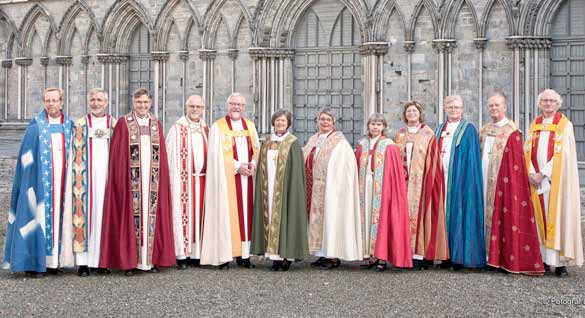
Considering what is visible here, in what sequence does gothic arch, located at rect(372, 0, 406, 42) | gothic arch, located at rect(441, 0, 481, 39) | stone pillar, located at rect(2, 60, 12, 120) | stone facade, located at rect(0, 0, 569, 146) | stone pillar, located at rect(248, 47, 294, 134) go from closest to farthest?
1. stone facade, located at rect(0, 0, 569, 146)
2. gothic arch, located at rect(441, 0, 481, 39)
3. gothic arch, located at rect(372, 0, 406, 42)
4. stone pillar, located at rect(248, 47, 294, 134)
5. stone pillar, located at rect(2, 60, 12, 120)

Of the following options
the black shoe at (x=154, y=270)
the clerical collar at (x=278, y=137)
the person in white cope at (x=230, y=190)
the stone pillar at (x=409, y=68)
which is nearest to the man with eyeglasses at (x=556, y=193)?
the clerical collar at (x=278, y=137)

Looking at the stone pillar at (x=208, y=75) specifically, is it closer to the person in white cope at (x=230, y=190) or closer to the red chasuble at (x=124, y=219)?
the person in white cope at (x=230, y=190)

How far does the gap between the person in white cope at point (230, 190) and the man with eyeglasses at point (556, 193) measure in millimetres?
2898

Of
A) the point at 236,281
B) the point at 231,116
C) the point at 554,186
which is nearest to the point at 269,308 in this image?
the point at 236,281

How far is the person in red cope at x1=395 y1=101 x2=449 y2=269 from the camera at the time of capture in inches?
320

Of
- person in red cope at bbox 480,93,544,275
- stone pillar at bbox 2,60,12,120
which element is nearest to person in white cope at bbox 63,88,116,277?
person in red cope at bbox 480,93,544,275

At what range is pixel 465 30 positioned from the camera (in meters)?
14.9

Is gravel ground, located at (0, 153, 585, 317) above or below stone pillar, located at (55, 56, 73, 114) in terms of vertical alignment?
below

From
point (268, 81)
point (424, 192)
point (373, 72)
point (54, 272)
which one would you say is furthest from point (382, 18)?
point (54, 272)

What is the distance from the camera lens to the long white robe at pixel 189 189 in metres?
8.28

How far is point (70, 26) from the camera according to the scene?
758 inches

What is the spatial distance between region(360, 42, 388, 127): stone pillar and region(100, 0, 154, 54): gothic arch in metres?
5.67

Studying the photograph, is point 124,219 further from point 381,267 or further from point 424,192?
point 424,192

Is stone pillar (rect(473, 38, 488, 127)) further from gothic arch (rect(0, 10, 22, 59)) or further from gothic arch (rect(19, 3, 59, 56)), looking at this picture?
gothic arch (rect(0, 10, 22, 59))
